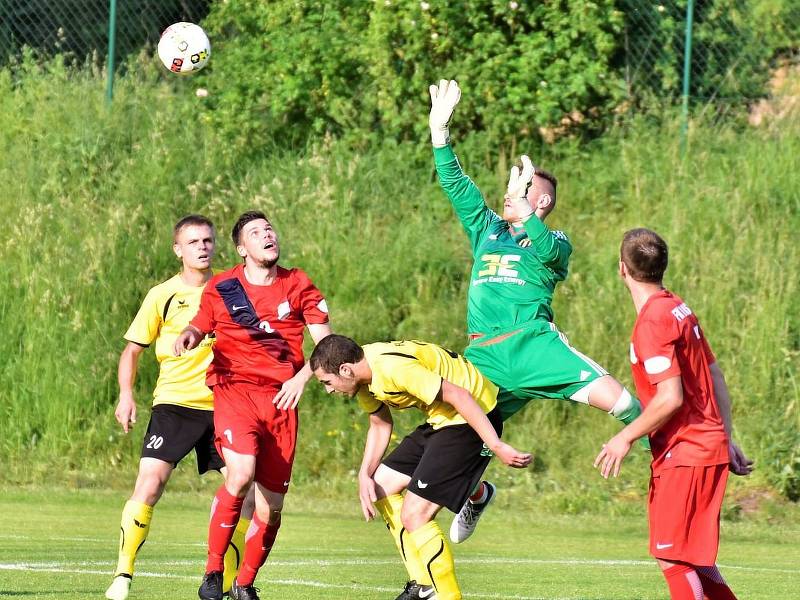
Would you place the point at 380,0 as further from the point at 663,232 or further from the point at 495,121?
the point at 663,232

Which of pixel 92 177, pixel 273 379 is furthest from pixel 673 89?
pixel 273 379

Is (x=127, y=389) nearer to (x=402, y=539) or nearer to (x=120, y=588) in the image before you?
(x=120, y=588)

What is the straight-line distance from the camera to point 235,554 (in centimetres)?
754

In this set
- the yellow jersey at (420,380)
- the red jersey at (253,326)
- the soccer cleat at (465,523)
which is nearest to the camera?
the yellow jersey at (420,380)

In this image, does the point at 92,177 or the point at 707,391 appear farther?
the point at 92,177

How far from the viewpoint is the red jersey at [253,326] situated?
24.2 feet

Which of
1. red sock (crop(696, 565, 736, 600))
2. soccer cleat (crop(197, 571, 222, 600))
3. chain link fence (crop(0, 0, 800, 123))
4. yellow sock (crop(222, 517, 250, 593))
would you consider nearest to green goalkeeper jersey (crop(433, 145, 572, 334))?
yellow sock (crop(222, 517, 250, 593))

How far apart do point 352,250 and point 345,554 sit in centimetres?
728

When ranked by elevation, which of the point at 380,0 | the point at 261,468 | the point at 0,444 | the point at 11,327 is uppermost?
the point at 380,0

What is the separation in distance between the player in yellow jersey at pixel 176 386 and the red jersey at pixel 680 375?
2859mm

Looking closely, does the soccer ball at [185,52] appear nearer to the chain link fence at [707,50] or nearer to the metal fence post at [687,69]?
the chain link fence at [707,50]

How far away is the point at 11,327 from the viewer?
52.0 ft

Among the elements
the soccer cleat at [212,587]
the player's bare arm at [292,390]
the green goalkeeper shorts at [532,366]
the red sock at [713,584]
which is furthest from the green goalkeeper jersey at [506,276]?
the red sock at [713,584]

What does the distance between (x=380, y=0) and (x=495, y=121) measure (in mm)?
2188
